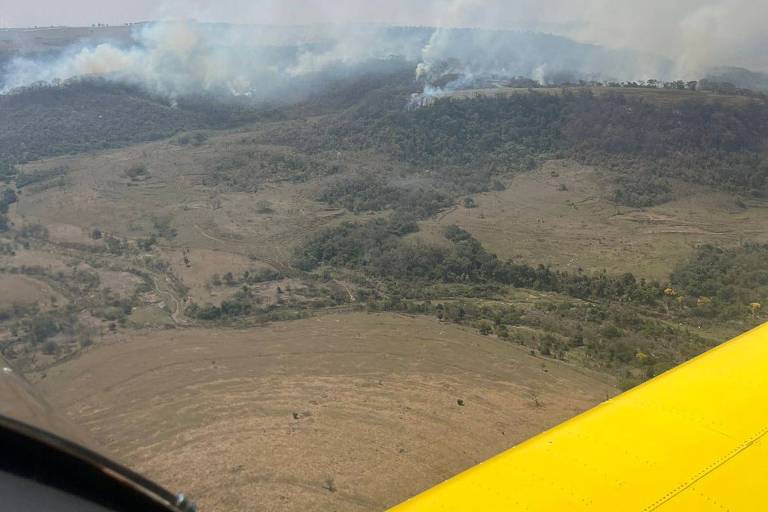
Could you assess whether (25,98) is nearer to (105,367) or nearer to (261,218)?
(261,218)

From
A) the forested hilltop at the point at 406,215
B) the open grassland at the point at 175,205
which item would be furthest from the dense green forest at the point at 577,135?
the open grassland at the point at 175,205

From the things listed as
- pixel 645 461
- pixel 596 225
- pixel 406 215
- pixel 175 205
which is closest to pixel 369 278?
pixel 406 215

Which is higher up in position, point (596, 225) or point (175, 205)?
point (596, 225)

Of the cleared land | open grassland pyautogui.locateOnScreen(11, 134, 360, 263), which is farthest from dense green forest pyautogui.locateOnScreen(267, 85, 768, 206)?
the cleared land

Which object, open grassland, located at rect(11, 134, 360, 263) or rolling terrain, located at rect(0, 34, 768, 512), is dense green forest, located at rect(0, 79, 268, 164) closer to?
rolling terrain, located at rect(0, 34, 768, 512)

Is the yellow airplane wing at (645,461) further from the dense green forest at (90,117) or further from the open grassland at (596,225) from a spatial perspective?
the dense green forest at (90,117)

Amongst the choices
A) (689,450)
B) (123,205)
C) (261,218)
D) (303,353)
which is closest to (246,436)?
(303,353)

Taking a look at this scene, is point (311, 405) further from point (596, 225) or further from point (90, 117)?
point (90, 117)
